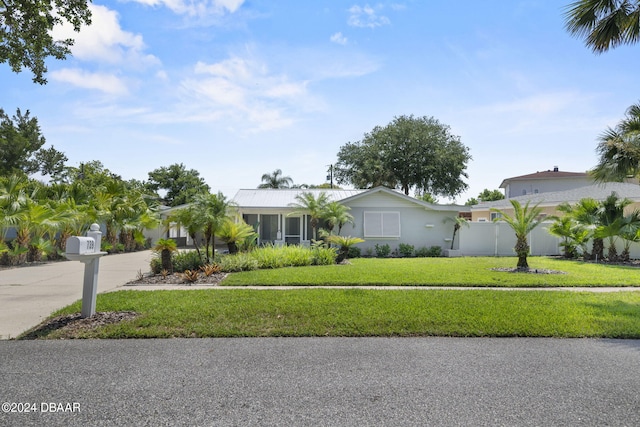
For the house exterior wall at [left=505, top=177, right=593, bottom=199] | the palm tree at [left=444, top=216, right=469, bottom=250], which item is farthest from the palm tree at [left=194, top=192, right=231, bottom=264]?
the house exterior wall at [left=505, top=177, right=593, bottom=199]

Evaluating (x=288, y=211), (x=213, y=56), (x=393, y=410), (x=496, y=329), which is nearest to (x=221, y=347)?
(x=393, y=410)

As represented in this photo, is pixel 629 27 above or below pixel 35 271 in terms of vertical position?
above

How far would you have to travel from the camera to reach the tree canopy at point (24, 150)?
30.1 m

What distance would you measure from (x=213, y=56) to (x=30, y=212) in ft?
27.5

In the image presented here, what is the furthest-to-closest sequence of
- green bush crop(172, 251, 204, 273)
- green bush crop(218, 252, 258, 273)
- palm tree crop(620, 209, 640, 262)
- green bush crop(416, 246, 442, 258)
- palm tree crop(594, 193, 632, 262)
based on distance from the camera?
green bush crop(416, 246, 442, 258) < palm tree crop(594, 193, 632, 262) < palm tree crop(620, 209, 640, 262) < green bush crop(218, 252, 258, 273) < green bush crop(172, 251, 204, 273)

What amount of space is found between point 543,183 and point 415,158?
13.6 metres

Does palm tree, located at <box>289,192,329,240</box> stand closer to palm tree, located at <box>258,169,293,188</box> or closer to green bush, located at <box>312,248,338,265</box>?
green bush, located at <box>312,248,338,265</box>

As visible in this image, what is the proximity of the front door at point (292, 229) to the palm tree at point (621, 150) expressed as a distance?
13.5 meters

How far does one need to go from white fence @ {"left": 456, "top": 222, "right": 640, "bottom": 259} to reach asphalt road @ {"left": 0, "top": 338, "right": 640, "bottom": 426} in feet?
50.1

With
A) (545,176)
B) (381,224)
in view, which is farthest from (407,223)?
(545,176)

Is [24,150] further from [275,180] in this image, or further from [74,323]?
[74,323]

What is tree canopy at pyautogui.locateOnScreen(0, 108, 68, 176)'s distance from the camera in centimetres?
3009

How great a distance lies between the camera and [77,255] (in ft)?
19.8

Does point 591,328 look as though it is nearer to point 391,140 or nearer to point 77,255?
point 77,255
